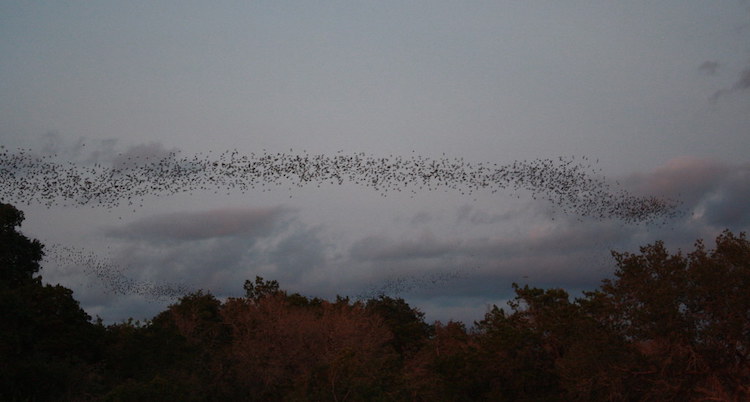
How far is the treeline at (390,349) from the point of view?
3200cm

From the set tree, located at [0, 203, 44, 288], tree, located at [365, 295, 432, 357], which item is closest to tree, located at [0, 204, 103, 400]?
tree, located at [0, 203, 44, 288]

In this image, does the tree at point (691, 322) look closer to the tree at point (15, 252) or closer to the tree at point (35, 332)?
the tree at point (35, 332)

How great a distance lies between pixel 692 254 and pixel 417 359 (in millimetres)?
24643

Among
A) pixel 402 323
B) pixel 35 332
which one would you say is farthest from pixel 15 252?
pixel 402 323

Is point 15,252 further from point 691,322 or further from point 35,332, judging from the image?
point 691,322

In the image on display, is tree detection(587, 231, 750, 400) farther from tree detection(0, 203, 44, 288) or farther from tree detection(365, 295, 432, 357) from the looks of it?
tree detection(0, 203, 44, 288)

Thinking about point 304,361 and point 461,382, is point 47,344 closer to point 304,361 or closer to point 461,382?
point 304,361

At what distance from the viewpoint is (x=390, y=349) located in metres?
61.8

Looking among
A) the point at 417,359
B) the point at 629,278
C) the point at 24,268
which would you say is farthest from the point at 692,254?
the point at 24,268

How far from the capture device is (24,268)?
53.7m

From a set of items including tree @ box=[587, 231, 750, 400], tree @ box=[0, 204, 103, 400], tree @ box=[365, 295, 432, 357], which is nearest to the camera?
tree @ box=[587, 231, 750, 400]

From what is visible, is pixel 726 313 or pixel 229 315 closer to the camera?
pixel 726 313

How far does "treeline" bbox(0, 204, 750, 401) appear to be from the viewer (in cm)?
3200

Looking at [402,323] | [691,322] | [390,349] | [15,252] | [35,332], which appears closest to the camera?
[691,322]
